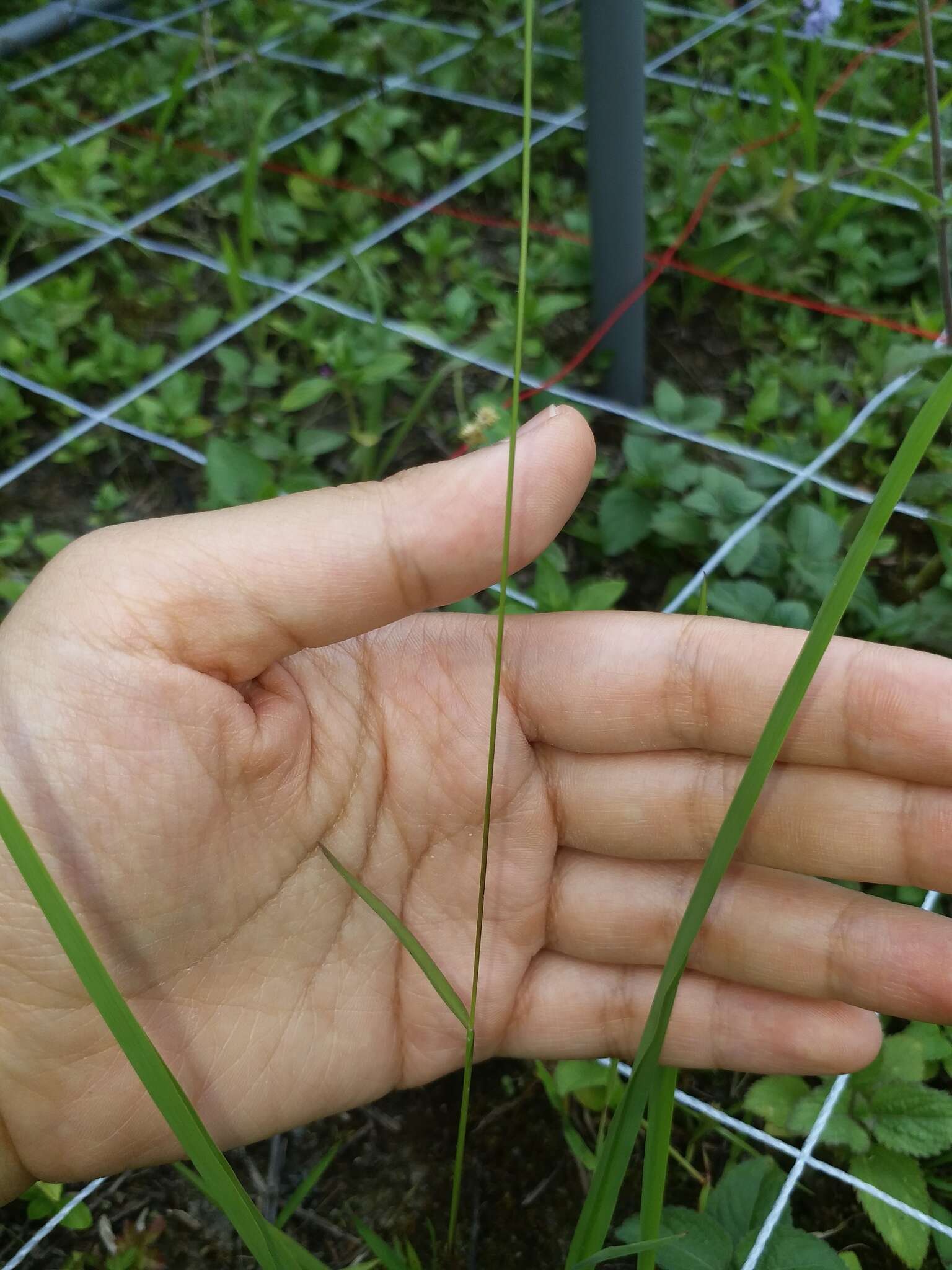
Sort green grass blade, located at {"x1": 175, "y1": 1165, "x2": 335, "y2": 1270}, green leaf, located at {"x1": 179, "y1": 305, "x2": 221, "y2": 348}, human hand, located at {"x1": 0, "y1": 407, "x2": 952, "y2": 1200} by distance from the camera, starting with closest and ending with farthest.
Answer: green grass blade, located at {"x1": 175, "y1": 1165, "x2": 335, "y2": 1270}
human hand, located at {"x1": 0, "y1": 407, "x2": 952, "y2": 1200}
green leaf, located at {"x1": 179, "y1": 305, "x2": 221, "y2": 348}

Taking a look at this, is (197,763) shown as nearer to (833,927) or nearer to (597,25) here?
(833,927)

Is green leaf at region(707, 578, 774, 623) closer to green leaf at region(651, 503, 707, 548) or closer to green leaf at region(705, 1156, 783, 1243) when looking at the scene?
green leaf at region(651, 503, 707, 548)

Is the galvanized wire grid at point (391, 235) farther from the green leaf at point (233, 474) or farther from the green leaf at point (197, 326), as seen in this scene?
the green leaf at point (233, 474)

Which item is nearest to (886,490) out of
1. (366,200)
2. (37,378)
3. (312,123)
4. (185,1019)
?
(185,1019)

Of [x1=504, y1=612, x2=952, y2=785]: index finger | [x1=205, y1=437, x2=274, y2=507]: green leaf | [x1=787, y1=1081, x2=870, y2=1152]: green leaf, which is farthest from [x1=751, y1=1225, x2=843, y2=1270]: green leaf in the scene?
[x1=205, y1=437, x2=274, y2=507]: green leaf

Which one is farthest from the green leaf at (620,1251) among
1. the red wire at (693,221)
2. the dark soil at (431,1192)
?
the red wire at (693,221)

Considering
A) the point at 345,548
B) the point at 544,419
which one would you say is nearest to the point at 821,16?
the point at 544,419
